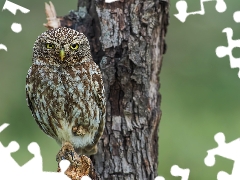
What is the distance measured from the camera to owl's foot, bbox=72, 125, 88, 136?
580 cm

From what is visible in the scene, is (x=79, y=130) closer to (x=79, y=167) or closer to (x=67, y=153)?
(x=67, y=153)

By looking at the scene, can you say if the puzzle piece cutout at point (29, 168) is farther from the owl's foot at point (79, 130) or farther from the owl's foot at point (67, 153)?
the owl's foot at point (79, 130)

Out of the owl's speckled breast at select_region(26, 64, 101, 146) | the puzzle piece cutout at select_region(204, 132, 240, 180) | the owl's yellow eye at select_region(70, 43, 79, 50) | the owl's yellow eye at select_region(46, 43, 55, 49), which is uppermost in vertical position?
the owl's yellow eye at select_region(46, 43, 55, 49)

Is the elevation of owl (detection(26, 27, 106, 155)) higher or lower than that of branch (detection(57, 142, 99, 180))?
higher

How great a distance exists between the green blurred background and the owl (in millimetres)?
2157

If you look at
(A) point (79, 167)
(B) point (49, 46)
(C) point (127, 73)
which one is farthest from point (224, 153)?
(B) point (49, 46)

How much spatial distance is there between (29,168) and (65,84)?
2.47 feet

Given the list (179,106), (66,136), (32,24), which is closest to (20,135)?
(32,24)

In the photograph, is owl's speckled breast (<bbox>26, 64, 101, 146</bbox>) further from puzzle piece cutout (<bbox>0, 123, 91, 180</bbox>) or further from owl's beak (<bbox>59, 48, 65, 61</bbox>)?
puzzle piece cutout (<bbox>0, 123, 91, 180</bbox>)

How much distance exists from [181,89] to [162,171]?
4.75 ft

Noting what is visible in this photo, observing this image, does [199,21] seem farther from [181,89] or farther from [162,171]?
[162,171]

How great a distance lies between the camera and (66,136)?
5836 millimetres

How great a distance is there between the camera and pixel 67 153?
18.7 feet

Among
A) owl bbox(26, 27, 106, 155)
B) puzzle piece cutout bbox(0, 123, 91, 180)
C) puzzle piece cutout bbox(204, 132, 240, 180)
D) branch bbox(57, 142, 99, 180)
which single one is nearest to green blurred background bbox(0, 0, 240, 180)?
puzzle piece cutout bbox(0, 123, 91, 180)
